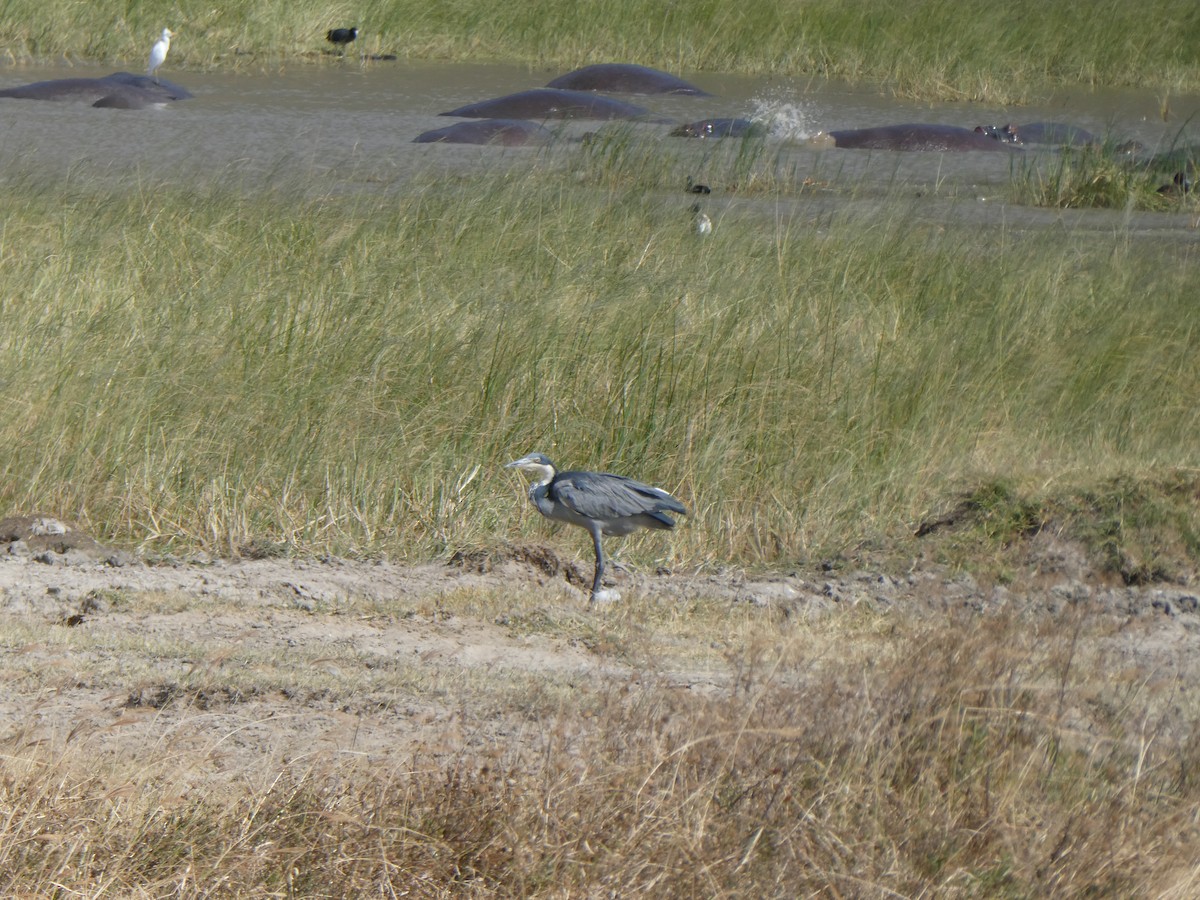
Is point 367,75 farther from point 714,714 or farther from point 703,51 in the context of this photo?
point 714,714

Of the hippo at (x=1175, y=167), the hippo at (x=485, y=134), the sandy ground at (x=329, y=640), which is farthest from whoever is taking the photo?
the hippo at (x=485, y=134)

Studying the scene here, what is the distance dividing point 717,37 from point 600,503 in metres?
17.7

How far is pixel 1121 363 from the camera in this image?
25.2ft

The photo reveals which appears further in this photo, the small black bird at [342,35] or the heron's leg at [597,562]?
the small black bird at [342,35]

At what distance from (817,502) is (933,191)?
23.3 feet

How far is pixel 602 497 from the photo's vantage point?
4.76 meters

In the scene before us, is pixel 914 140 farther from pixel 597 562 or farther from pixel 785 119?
pixel 597 562

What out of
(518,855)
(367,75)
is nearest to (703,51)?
(367,75)

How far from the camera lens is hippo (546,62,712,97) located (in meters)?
18.5

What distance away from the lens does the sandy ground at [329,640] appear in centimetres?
364

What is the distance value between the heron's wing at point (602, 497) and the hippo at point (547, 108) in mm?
11589

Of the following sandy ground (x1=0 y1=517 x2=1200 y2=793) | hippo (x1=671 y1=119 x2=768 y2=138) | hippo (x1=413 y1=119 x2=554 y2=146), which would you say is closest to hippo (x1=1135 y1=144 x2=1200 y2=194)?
hippo (x1=671 y1=119 x2=768 y2=138)

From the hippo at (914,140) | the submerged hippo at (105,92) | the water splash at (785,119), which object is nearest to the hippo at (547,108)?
the water splash at (785,119)

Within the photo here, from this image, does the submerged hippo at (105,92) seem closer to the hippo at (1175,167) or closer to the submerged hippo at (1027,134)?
the submerged hippo at (1027,134)
